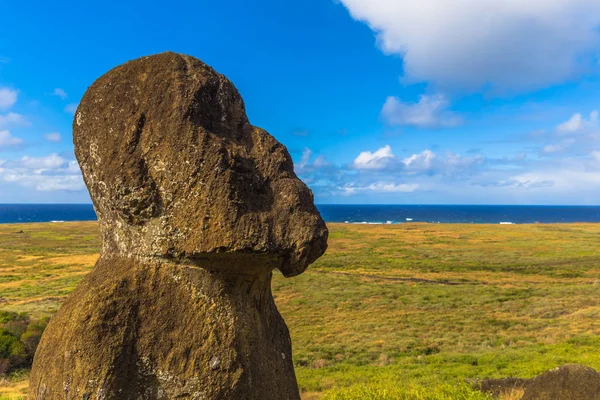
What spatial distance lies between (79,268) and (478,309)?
41.2 meters

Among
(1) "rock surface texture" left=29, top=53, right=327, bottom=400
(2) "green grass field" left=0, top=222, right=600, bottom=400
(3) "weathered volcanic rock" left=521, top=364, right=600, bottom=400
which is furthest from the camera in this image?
(2) "green grass field" left=0, top=222, right=600, bottom=400

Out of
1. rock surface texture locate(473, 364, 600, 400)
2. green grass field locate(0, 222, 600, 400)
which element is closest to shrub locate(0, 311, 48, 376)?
green grass field locate(0, 222, 600, 400)

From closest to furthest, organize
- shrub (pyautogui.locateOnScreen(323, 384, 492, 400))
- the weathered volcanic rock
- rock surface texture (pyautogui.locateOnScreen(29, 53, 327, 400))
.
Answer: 1. rock surface texture (pyautogui.locateOnScreen(29, 53, 327, 400))
2. the weathered volcanic rock
3. shrub (pyautogui.locateOnScreen(323, 384, 492, 400))

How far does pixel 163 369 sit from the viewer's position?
14.1ft

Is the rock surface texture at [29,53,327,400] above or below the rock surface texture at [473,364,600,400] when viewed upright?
above

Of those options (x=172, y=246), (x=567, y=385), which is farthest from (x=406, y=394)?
(x=172, y=246)

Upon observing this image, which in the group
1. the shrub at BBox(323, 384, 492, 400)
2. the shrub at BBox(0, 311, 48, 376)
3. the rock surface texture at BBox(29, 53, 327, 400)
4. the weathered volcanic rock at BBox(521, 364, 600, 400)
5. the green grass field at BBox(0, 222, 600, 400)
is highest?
the rock surface texture at BBox(29, 53, 327, 400)

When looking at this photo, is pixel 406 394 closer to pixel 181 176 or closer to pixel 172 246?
pixel 172 246

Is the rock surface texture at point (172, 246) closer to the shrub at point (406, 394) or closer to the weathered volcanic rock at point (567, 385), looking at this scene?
the shrub at point (406, 394)

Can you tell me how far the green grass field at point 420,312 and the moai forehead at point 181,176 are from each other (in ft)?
19.0

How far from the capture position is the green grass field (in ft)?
43.9

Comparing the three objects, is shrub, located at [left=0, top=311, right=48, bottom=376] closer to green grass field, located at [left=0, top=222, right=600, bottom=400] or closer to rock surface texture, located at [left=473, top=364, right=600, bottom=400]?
green grass field, located at [left=0, top=222, right=600, bottom=400]

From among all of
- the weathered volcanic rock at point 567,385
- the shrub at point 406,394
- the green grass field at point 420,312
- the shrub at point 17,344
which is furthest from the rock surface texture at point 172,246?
the shrub at point 17,344

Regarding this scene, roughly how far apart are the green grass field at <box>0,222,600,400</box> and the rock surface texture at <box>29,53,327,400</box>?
17.5ft
